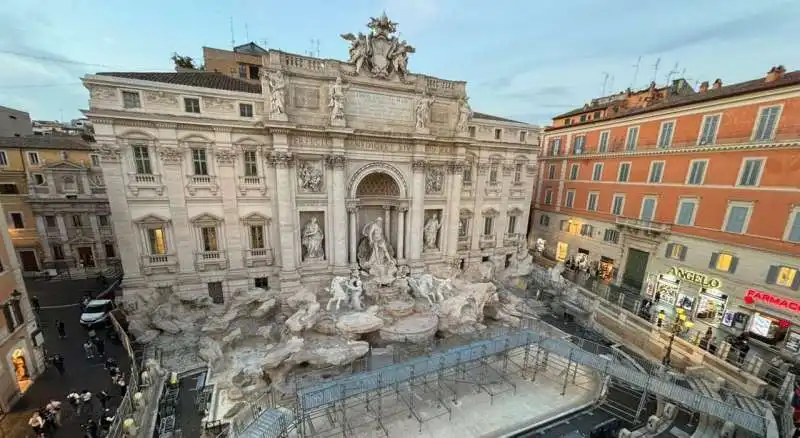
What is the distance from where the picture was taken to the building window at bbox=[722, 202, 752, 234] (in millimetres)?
16203

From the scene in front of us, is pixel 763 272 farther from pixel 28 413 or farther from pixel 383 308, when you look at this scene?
Result: pixel 28 413

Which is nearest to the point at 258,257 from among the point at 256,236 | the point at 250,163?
the point at 256,236

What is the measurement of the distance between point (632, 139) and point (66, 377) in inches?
1413

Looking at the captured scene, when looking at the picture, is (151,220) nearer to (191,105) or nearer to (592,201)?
(191,105)

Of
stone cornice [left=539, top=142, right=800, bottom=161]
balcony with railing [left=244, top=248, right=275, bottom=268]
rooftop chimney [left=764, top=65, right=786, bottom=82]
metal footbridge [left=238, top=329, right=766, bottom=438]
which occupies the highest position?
rooftop chimney [left=764, top=65, right=786, bottom=82]

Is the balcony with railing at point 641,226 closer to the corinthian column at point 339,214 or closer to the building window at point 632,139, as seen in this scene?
the building window at point 632,139

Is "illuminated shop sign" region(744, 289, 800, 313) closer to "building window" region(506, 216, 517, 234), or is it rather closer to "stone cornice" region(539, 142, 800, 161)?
"stone cornice" region(539, 142, 800, 161)

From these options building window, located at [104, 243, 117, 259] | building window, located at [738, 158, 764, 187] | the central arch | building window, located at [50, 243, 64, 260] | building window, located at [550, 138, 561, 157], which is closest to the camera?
building window, located at [738, 158, 764, 187]

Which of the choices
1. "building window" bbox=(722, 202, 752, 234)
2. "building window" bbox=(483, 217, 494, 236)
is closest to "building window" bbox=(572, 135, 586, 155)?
"building window" bbox=(483, 217, 494, 236)

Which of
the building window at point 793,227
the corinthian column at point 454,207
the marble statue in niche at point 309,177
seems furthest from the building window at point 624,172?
the marble statue in niche at point 309,177

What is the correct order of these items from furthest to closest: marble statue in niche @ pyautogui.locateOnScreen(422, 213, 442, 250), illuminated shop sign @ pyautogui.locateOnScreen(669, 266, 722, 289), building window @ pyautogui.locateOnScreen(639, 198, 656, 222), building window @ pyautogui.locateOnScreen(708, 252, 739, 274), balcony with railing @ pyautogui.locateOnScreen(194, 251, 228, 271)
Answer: marble statue in niche @ pyautogui.locateOnScreen(422, 213, 442, 250) → building window @ pyautogui.locateOnScreen(639, 198, 656, 222) → illuminated shop sign @ pyautogui.locateOnScreen(669, 266, 722, 289) → balcony with railing @ pyautogui.locateOnScreen(194, 251, 228, 271) → building window @ pyautogui.locateOnScreen(708, 252, 739, 274)

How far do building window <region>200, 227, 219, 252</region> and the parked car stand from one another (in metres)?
5.99

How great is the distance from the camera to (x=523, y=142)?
2377 centimetres

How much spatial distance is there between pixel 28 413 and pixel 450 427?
1584 centimetres
